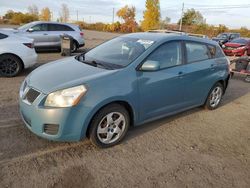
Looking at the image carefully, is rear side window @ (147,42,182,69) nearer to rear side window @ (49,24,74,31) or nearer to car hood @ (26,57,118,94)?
car hood @ (26,57,118,94)

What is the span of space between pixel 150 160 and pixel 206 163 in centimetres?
77

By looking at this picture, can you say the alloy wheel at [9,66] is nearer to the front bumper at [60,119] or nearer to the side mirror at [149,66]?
the front bumper at [60,119]

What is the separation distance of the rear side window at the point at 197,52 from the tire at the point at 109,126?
69.5 inches

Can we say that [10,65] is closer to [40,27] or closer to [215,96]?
[40,27]

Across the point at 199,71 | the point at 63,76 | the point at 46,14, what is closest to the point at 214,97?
the point at 199,71

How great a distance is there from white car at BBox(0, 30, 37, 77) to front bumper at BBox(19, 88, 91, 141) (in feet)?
14.2

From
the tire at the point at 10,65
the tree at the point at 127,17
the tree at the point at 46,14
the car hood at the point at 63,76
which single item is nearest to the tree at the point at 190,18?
the tree at the point at 127,17

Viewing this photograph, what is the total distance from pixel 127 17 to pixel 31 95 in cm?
6470

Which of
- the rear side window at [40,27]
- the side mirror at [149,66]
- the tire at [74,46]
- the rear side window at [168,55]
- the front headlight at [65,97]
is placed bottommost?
the tire at [74,46]

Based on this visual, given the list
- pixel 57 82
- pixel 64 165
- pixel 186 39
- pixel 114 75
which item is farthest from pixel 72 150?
pixel 186 39

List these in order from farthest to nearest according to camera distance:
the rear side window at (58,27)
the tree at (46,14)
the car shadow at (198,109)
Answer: the tree at (46,14) → the rear side window at (58,27) → the car shadow at (198,109)

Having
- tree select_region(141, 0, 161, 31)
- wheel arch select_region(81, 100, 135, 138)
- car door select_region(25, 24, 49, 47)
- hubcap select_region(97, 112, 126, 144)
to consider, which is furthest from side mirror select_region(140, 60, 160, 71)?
tree select_region(141, 0, 161, 31)

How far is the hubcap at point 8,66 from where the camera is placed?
23.1ft

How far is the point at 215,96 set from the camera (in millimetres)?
5500
